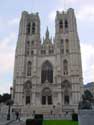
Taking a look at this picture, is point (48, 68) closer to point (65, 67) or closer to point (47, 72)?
point (47, 72)

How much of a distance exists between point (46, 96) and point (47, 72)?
669cm

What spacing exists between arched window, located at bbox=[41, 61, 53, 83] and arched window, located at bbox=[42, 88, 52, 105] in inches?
115

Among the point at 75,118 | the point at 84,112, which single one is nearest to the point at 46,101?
the point at 75,118

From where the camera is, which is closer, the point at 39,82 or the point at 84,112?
the point at 84,112

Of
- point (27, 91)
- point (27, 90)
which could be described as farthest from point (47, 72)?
point (27, 91)

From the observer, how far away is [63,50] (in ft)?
195

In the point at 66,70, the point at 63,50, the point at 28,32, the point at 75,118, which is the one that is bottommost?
the point at 75,118

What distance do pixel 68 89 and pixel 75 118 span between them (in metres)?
29.7

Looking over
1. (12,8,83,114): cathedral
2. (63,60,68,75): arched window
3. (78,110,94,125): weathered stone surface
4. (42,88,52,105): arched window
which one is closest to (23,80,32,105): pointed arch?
(12,8,83,114): cathedral

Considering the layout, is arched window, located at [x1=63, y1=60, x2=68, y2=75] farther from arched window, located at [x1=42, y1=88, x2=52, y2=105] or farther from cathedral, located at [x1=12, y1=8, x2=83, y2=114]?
arched window, located at [x1=42, y1=88, x2=52, y2=105]

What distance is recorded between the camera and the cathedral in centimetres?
5366

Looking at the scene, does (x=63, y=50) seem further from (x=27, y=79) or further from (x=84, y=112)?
(x=84, y=112)

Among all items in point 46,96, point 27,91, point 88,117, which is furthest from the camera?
point 27,91

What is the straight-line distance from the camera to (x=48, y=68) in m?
58.9
